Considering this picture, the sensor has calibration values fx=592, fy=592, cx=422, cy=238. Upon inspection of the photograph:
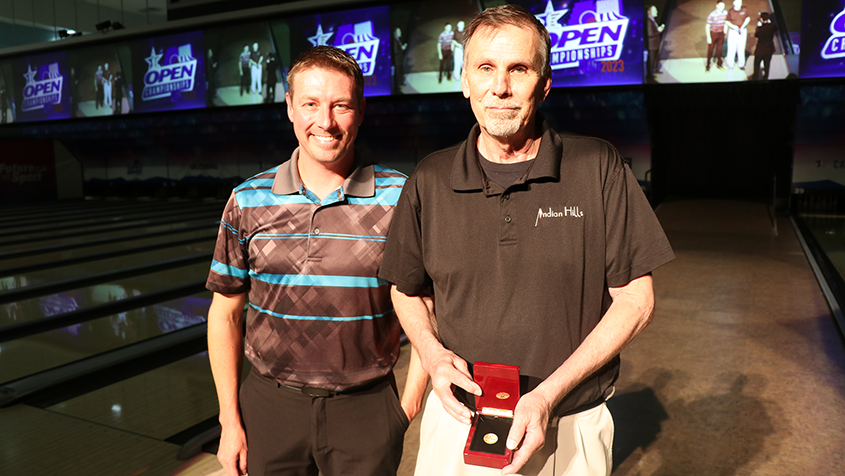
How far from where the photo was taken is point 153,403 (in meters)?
2.97

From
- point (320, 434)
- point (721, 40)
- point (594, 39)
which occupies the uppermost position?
point (594, 39)

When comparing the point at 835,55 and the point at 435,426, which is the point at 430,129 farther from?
the point at 435,426

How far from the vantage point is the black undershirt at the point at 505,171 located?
1091mm

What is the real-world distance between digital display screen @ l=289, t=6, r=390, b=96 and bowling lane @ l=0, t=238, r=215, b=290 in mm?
4927

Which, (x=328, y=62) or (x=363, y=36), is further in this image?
(x=363, y=36)

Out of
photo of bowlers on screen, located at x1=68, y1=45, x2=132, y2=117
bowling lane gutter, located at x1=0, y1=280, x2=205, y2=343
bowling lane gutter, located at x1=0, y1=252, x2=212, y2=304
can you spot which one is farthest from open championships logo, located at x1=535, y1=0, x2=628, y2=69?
photo of bowlers on screen, located at x1=68, y1=45, x2=132, y2=117

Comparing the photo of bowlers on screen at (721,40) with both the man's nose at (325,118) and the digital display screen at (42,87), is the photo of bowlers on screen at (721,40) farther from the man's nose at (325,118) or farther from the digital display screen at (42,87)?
the digital display screen at (42,87)

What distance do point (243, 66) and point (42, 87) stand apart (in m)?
6.65

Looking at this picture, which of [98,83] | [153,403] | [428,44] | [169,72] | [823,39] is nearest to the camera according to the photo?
[153,403]

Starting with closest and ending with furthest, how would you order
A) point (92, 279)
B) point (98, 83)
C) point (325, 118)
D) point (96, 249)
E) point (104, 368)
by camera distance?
point (325, 118), point (104, 368), point (92, 279), point (96, 249), point (98, 83)

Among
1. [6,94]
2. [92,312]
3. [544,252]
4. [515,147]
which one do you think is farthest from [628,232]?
[6,94]

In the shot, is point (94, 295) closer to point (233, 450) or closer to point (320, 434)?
point (233, 450)

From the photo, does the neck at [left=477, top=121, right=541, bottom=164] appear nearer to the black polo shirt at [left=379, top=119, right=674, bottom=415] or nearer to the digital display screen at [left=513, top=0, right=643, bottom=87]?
the black polo shirt at [left=379, top=119, right=674, bottom=415]

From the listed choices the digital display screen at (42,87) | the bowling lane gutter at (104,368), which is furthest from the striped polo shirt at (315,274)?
the digital display screen at (42,87)
